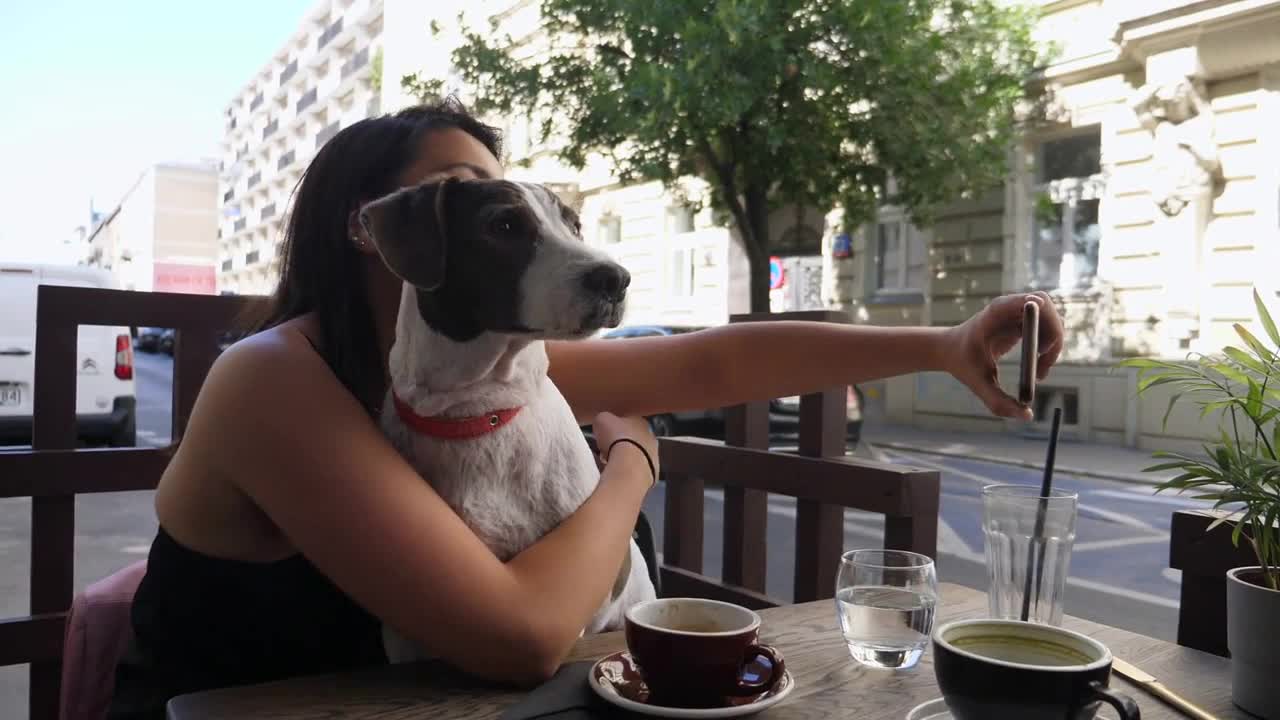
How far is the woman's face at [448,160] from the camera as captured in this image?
150cm

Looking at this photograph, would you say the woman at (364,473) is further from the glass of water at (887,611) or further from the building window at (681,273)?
the building window at (681,273)

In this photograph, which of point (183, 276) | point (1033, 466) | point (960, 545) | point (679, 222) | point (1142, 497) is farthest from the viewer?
point (183, 276)

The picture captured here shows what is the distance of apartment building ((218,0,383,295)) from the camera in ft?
160

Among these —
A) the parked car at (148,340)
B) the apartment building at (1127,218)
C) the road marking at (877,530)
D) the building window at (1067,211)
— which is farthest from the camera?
the parked car at (148,340)

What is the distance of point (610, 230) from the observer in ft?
70.0

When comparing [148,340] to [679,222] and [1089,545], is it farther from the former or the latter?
[1089,545]

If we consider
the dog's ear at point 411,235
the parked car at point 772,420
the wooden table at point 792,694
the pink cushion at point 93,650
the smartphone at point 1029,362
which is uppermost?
the dog's ear at point 411,235

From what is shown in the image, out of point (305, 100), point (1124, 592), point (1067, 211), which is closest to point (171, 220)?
point (305, 100)

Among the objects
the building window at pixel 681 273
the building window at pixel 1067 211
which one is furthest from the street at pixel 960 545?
the building window at pixel 681 273

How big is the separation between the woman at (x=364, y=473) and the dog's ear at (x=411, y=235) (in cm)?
16

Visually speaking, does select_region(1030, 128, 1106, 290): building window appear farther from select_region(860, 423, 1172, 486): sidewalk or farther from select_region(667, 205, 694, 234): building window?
select_region(667, 205, 694, 234): building window

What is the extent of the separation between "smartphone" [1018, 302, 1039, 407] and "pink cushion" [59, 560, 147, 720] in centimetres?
125

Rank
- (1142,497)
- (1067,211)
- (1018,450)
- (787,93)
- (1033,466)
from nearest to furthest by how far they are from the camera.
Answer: (1142,497) → (1033,466) → (787,93) → (1018,450) → (1067,211)

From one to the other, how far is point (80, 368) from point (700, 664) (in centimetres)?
919
